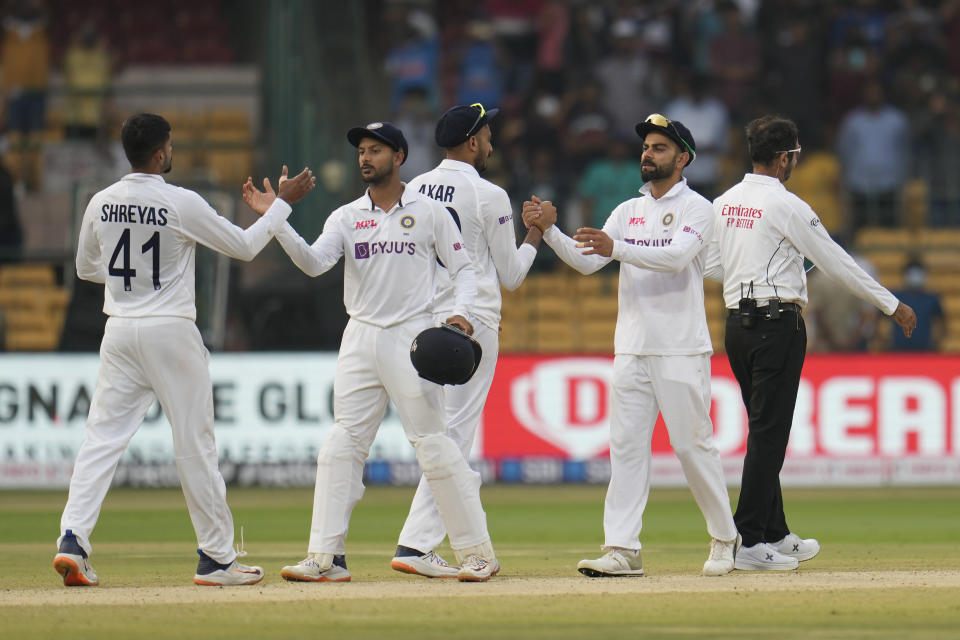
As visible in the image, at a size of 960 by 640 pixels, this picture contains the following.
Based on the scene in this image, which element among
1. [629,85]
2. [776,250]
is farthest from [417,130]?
[776,250]

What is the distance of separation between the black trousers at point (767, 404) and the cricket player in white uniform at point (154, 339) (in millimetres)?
2797

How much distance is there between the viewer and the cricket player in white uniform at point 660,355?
8.97 m

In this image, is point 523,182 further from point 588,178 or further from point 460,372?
point 460,372

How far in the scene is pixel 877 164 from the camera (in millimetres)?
20031

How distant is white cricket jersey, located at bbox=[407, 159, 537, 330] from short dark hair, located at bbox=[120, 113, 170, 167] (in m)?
1.48

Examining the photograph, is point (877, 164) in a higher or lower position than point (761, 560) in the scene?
higher

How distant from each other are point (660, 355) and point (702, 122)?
467 inches

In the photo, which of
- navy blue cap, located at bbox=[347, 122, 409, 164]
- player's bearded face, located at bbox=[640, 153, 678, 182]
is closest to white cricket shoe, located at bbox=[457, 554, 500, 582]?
navy blue cap, located at bbox=[347, 122, 409, 164]

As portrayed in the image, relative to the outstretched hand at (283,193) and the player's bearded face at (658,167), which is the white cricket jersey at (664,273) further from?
the outstretched hand at (283,193)

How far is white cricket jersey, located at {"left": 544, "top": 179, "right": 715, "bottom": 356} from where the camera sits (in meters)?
8.99

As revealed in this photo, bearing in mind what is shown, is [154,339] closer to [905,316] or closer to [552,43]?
[905,316]

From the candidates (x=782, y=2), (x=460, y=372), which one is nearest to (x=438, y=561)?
(x=460, y=372)

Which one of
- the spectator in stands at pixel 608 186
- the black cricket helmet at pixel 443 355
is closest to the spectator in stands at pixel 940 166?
the spectator in stands at pixel 608 186
